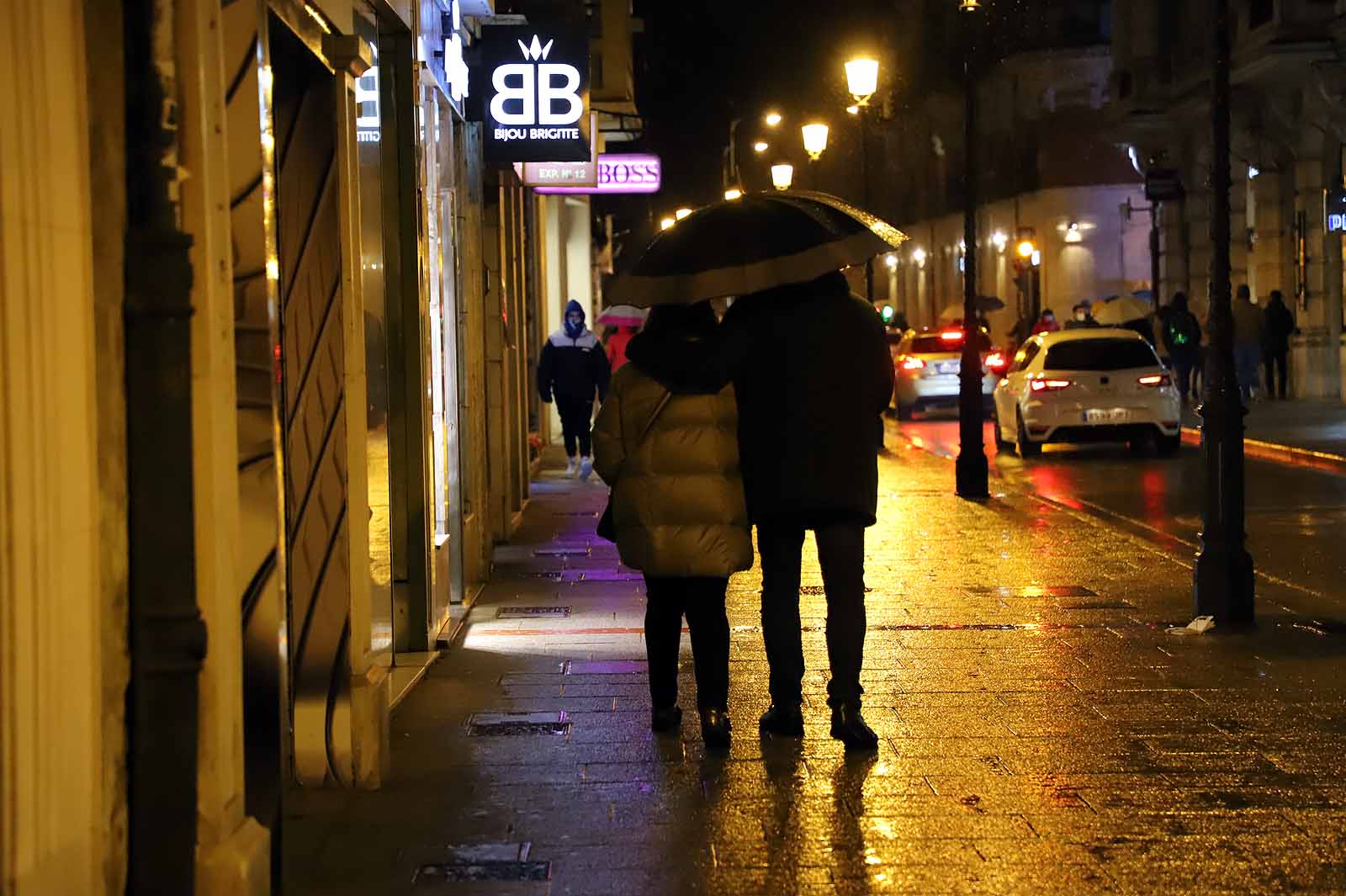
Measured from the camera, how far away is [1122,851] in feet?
18.5

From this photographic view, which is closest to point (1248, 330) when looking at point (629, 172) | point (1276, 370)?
point (1276, 370)

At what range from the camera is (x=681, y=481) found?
7.01 m

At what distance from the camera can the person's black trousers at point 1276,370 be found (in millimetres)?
32897

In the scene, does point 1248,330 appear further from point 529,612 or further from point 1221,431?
point 529,612

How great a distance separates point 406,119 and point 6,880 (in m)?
5.99

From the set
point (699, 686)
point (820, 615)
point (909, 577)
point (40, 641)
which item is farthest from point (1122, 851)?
point (909, 577)

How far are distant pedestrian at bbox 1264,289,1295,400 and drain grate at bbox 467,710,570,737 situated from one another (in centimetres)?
2632

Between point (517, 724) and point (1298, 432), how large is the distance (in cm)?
1846

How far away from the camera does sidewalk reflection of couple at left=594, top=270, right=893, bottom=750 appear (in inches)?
276

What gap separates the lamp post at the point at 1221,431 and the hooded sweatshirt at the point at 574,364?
1204cm

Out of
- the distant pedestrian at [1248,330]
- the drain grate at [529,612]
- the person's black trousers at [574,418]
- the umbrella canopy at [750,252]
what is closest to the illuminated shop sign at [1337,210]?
the distant pedestrian at [1248,330]

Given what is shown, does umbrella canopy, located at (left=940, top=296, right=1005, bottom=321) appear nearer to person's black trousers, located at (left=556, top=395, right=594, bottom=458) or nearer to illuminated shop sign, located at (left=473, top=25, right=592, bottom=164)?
person's black trousers, located at (left=556, top=395, right=594, bottom=458)

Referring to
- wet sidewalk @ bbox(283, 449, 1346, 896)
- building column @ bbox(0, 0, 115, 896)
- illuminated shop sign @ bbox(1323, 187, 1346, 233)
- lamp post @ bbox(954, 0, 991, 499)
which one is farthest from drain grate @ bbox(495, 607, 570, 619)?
illuminated shop sign @ bbox(1323, 187, 1346, 233)

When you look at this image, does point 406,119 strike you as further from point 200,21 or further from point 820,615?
point 200,21
